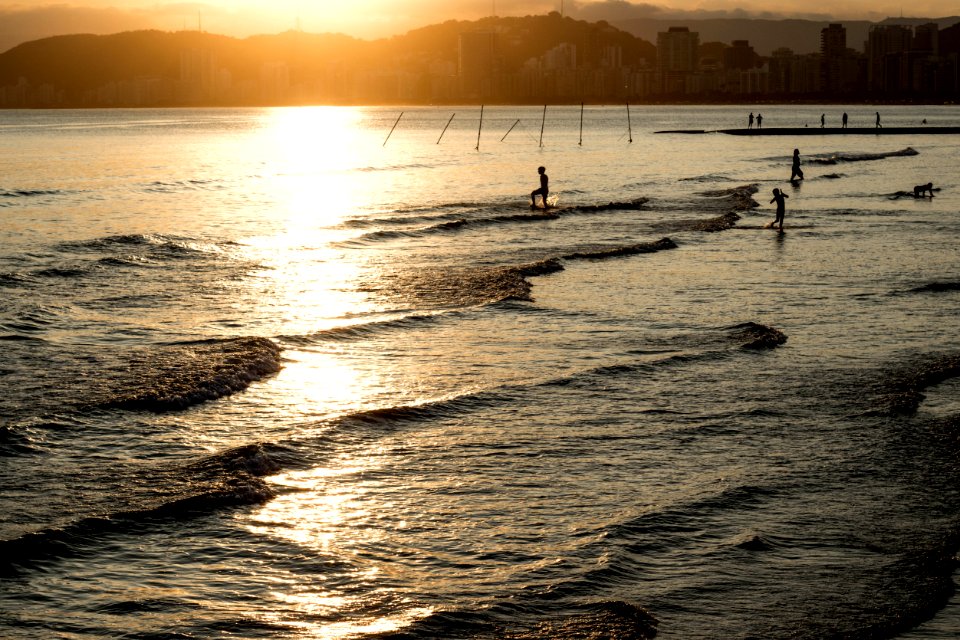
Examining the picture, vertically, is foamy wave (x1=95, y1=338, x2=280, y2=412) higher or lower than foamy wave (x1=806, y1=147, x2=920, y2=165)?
lower

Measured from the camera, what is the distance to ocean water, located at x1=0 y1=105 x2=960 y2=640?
31.1 feet

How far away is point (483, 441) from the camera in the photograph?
1412 cm

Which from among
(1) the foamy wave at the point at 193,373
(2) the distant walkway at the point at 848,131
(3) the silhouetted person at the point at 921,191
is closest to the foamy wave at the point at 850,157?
(3) the silhouetted person at the point at 921,191

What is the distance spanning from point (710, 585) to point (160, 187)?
5969 centimetres

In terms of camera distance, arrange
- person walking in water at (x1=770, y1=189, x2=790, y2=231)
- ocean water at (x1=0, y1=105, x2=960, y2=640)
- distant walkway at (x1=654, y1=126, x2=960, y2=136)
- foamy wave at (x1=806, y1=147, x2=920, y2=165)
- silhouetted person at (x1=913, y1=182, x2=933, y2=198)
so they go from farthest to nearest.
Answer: distant walkway at (x1=654, y1=126, x2=960, y2=136) → foamy wave at (x1=806, y1=147, x2=920, y2=165) → silhouetted person at (x1=913, y1=182, x2=933, y2=198) → person walking in water at (x1=770, y1=189, x2=790, y2=231) → ocean water at (x1=0, y1=105, x2=960, y2=640)

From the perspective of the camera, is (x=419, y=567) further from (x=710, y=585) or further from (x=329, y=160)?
(x=329, y=160)

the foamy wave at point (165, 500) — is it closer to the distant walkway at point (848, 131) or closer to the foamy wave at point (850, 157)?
the foamy wave at point (850, 157)

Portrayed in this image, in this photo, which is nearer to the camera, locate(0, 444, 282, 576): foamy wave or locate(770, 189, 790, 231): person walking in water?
locate(0, 444, 282, 576): foamy wave

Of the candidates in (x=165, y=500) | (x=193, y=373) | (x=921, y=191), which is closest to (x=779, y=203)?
(x=921, y=191)

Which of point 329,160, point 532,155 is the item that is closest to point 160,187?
point 329,160

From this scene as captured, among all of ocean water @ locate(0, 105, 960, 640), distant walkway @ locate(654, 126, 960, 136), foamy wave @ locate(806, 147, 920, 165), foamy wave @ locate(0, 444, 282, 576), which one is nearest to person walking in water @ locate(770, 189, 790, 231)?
ocean water @ locate(0, 105, 960, 640)

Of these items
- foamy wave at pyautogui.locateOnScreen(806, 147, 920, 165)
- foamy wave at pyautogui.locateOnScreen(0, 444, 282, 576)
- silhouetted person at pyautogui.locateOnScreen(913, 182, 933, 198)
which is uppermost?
foamy wave at pyautogui.locateOnScreen(806, 147, 920, 165)

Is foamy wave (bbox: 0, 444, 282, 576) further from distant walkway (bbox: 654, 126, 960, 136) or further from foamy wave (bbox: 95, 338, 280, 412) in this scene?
distant walkway (bbox: 654, 126, 960, 136)

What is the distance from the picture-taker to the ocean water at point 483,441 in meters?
9.47
